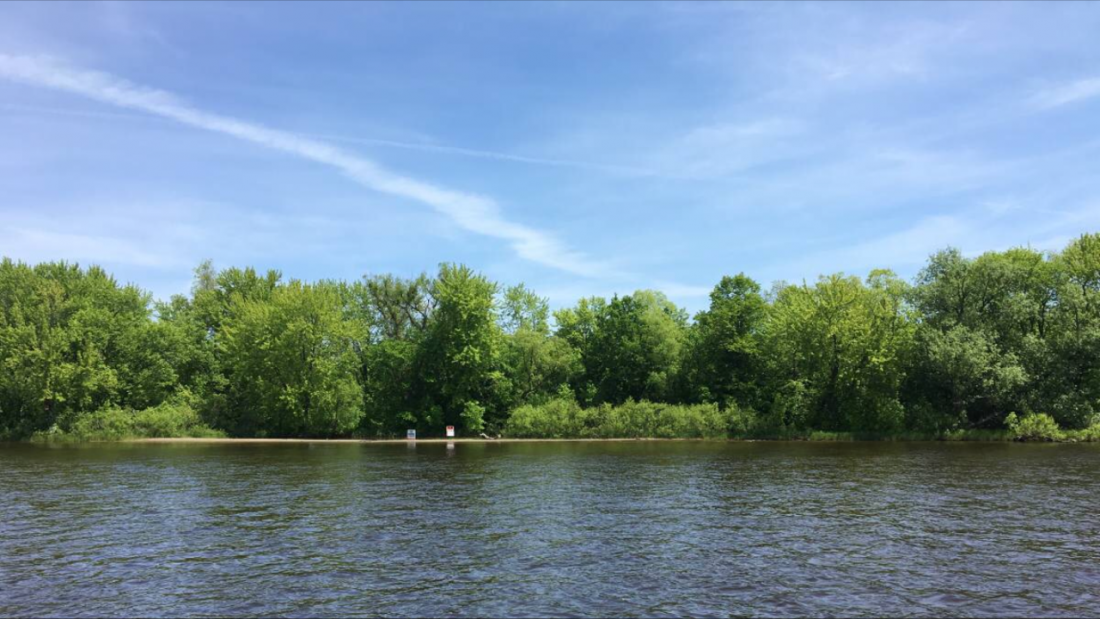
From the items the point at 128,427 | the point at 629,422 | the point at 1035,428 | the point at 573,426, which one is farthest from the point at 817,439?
the point at 128,427

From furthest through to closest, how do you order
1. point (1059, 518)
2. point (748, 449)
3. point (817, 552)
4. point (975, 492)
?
point (748, 449) → point (975, 492) → point (1059, 518) → point (817, 552)

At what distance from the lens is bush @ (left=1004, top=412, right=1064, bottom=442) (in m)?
72.7

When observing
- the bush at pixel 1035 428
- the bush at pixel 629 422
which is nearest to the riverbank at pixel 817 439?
the bush at pixel 1035 428

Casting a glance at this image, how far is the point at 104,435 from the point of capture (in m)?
84.2

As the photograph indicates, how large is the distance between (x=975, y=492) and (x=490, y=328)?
219 ft

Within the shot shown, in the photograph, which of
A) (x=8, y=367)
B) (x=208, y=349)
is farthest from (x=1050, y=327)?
(x=8, y=367)

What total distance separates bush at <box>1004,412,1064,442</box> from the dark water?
29120mm

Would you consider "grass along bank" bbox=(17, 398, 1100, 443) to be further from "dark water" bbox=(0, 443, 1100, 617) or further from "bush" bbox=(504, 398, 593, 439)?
"dark water" bbox=(0, 443, 1100, 617)

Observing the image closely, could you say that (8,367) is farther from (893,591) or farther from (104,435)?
(893,591)

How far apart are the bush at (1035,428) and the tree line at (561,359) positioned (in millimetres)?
722

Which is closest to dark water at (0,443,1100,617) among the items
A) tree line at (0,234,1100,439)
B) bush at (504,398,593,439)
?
tree line at (0,234,1100,439)

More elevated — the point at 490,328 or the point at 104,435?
the point at 490,328

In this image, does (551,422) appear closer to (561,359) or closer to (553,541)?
(561,359)

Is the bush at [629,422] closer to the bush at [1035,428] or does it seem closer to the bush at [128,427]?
the bush at [1035,428]
